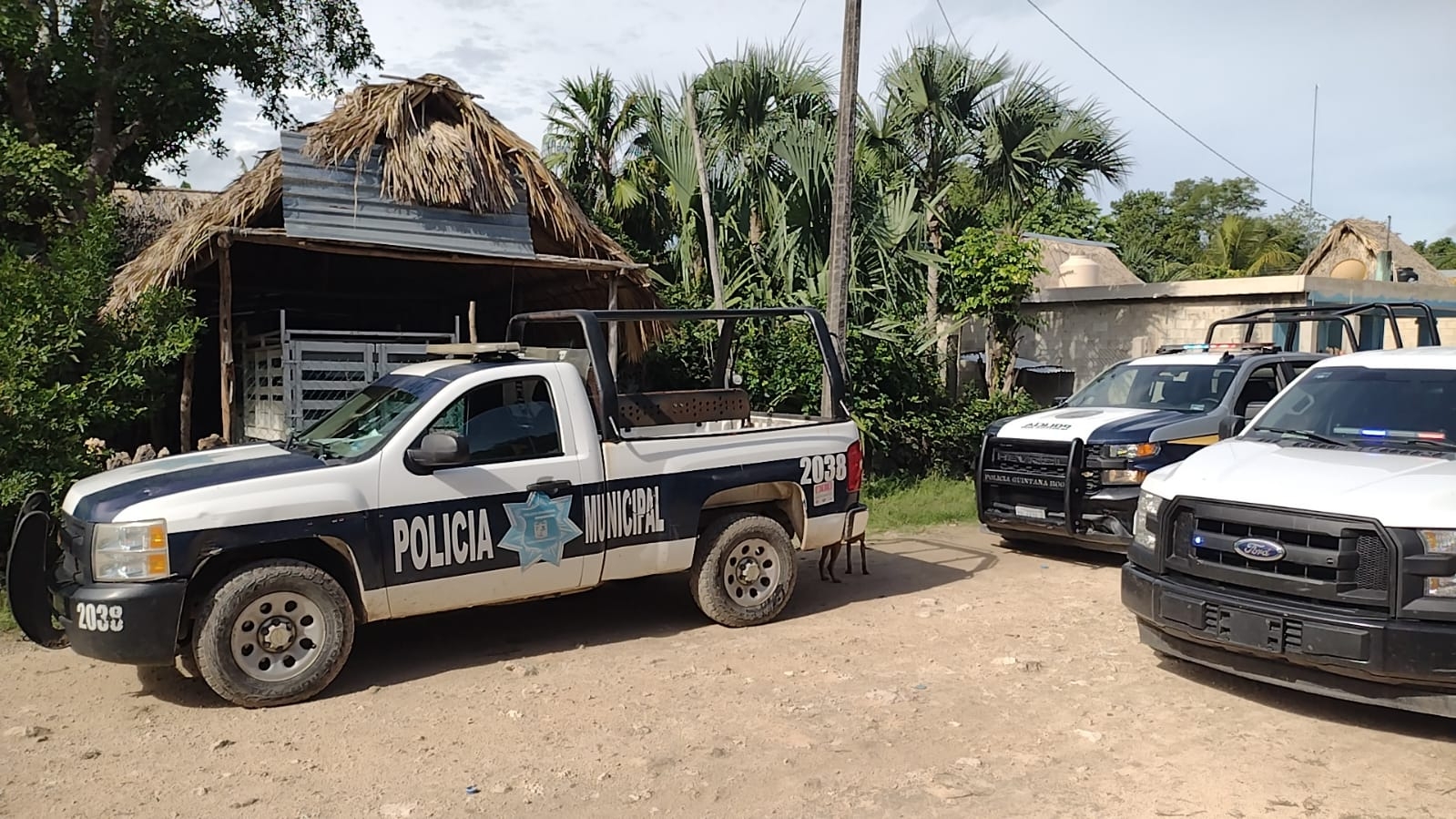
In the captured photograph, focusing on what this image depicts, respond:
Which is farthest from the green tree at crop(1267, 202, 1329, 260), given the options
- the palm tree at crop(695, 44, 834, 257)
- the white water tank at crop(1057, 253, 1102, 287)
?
the palm tree at crop(695, 44, 834, 257)

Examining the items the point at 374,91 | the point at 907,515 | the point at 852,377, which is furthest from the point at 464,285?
the point at 907,515

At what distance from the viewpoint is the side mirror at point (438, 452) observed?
19.3 feet

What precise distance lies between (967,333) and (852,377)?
863cm

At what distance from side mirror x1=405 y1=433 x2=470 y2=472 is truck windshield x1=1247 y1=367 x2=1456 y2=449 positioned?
4.88m

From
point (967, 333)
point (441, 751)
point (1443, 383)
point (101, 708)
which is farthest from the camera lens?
point (967, 333)

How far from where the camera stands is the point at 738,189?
45.3 feet

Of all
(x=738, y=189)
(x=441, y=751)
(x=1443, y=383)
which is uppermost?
Result: (x=738, y=189)

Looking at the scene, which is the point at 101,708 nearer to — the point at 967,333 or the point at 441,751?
the point at 441,751

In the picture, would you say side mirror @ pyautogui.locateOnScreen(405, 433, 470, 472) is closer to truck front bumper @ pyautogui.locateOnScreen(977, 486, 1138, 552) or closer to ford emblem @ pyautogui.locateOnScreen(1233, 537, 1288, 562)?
ford emblem @ pyautogui.locateOnScreen(1233, 537, 1288, 562)

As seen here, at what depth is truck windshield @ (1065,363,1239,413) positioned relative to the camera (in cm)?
988

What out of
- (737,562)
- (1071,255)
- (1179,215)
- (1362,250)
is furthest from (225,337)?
(1179,215)

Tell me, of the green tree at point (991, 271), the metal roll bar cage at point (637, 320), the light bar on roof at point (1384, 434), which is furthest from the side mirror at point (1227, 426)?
the green tree at point (991, 271)

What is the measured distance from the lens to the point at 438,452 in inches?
232

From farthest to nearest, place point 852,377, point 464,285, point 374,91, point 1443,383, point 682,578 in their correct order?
point 464,285 → point 852,377 → point 374,91 → point 682,578 → point 1443,383
